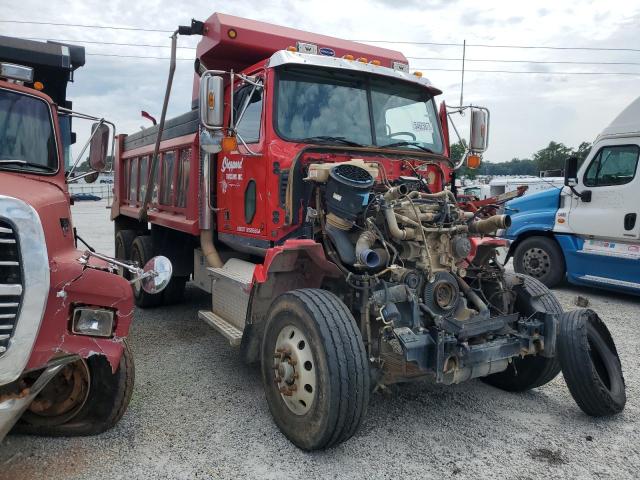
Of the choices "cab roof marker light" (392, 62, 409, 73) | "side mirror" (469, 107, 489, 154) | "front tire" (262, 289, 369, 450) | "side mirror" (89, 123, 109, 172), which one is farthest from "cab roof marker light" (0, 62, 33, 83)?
"side mirror" (469, 107, 489, 154)

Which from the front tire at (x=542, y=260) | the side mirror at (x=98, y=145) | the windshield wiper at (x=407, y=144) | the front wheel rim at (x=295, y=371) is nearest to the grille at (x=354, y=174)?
the windshield wiper at (x=407, y=144)

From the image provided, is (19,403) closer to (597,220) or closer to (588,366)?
(588,366)

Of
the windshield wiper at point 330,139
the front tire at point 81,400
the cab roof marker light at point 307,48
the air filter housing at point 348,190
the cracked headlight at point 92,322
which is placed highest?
the cab roof marker light at point 307,48

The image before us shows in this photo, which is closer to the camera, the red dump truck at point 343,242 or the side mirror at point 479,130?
the red dump truck at point 343,242

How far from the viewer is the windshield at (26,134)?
3820 millimetres

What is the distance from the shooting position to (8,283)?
2.64 m

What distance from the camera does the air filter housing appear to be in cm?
390

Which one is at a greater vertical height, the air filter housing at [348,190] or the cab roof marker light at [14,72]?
the cab roof marker light at [14,72]

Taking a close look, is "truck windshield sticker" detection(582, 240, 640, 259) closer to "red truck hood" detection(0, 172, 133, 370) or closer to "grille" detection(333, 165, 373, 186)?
"grille" detection(333, 165, 373, 186)

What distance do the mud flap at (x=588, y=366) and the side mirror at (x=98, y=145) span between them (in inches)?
157

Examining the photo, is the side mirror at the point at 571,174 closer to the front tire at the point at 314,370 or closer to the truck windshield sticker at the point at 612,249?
the truck windshield sticker at the point at 612,249

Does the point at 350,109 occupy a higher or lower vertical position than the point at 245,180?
higher

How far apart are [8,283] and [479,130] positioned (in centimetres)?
445

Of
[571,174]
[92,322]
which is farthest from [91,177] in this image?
[571,174]
